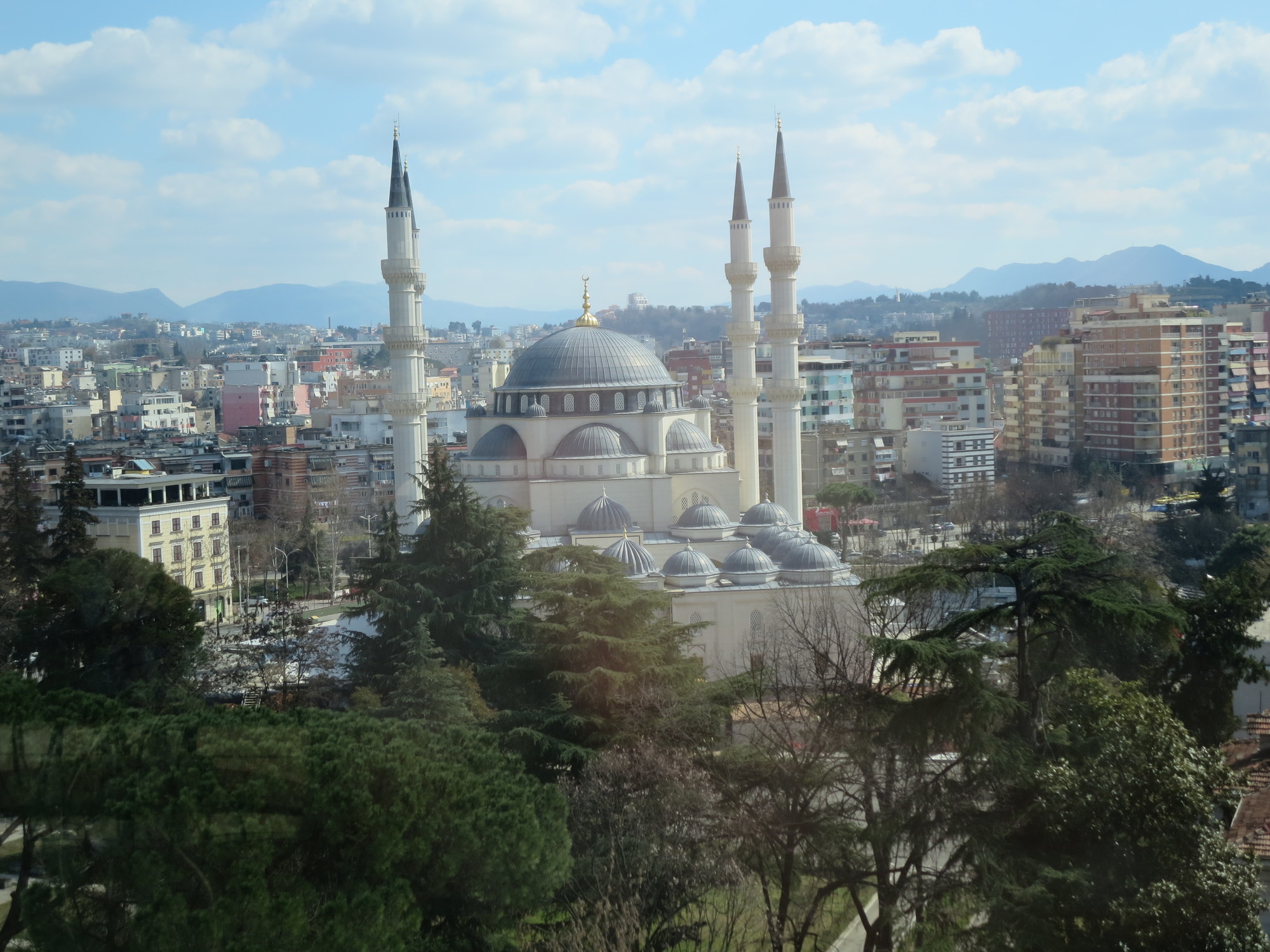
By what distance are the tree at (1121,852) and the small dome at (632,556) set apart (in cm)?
987

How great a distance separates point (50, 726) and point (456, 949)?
301 cm

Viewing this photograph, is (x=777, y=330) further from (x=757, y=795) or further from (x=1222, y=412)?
(x=1222, y=412)

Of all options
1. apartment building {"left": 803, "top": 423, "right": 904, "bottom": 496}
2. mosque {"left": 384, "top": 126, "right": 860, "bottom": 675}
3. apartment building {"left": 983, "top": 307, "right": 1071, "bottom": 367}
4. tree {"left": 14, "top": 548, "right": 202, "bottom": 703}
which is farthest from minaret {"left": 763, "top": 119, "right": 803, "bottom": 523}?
apartment building {"left": 983, "top": 307, "right": 1071, "bottom": 367}

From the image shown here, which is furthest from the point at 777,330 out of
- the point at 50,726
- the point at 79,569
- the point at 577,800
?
the point at 50,726

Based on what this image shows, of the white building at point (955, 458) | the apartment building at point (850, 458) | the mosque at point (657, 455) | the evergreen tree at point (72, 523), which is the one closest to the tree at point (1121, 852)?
the mosque at point (657, 455)

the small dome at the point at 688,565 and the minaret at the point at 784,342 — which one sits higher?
the minaret at the point at 784,342

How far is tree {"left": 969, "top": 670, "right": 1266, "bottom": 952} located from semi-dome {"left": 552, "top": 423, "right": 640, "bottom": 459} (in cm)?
1373

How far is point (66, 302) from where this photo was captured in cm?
4119

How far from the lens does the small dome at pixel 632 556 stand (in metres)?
18.7

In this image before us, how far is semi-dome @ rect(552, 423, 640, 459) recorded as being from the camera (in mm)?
22406

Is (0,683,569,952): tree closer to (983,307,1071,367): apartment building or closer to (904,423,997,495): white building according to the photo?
(904,423,997,495): white building

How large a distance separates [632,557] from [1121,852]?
1108cm

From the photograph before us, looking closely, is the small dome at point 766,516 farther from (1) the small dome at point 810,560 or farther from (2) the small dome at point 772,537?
(1) the small dome at point 810,560

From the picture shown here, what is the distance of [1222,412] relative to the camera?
131 ft
